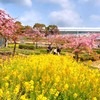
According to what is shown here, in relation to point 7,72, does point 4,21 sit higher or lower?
higher

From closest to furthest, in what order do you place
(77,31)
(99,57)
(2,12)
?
1. (2,12)
2. (99,57)
3. (77,31)

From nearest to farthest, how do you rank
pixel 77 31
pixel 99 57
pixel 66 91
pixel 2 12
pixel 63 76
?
pixel 66 91 < pixel 63 76 < pixel 2 12 < pixel 99 57 < pixel 77 31

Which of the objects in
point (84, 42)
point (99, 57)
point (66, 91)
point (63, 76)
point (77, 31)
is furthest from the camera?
point (77, 31)

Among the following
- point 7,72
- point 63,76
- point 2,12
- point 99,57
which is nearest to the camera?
point 63,76

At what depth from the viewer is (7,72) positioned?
23.1 feet

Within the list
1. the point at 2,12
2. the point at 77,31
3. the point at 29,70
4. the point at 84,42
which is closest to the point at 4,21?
the point at 2,12

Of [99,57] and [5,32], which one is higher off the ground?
[5,32]

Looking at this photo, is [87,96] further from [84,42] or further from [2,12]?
[84,42]

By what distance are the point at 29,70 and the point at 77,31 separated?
63372 mm

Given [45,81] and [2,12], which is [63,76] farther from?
[2,12]

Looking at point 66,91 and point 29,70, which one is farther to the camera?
point 29,70

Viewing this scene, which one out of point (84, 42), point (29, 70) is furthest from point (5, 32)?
point (29, 70)

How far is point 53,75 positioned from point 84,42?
15.7m

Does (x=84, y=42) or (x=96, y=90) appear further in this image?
(x=84, y=42)
